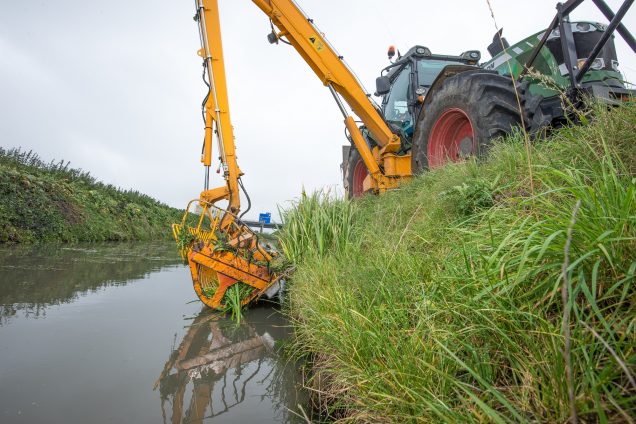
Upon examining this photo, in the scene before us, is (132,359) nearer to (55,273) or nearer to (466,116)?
(55,273)

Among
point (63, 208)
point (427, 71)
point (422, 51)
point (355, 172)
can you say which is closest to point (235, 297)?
point (355, 172)

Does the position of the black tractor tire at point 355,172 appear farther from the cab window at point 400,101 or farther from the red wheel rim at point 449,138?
the red wheel rim at point 449,138

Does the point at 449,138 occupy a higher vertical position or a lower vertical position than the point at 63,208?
higher

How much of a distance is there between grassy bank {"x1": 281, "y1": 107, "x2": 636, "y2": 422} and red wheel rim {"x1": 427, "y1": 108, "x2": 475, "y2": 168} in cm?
155

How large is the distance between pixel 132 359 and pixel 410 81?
4.81 meters

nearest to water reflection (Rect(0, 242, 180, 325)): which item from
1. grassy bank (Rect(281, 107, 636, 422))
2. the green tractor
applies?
grassy bank (Rect(281, 107, 636, 422))

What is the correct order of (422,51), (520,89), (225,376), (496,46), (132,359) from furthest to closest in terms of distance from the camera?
(422,51) < (496,46) < (520,89) < (132,359) < (225,376)

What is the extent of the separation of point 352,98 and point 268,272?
9.16 feet

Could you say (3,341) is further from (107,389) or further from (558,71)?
(558,71)

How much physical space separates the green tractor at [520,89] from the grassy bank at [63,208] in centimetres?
646

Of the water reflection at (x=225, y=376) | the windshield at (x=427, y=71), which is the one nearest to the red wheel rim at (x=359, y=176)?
the windshield at (x=427, y=71)

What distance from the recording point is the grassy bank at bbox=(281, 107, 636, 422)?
772 millimetres

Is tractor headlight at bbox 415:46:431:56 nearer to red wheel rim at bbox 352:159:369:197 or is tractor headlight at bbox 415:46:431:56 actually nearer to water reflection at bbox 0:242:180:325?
red wheel rim at bbox 352:159:369:197

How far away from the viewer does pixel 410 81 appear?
16.8 feet
